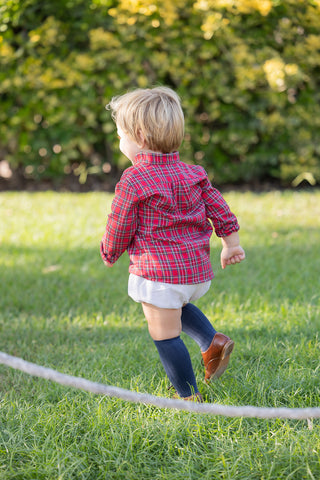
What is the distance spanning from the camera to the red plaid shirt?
192cm

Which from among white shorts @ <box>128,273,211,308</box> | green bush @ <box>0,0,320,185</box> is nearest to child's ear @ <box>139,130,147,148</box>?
white shorts @ <box>128,273,211,308</box>

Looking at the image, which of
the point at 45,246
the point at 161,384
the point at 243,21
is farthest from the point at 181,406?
the point at 243,21

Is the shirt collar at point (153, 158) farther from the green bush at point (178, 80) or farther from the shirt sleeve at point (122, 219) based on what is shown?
the green bush at point (178, 80)

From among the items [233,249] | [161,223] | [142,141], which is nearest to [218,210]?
[233,249]

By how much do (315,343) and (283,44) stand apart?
4.66 meters

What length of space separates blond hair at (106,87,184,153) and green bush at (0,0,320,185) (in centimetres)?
380

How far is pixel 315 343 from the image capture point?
97.9 inches

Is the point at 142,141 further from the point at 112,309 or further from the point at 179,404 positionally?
the point at 112,309

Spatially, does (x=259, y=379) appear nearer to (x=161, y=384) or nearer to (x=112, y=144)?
(x=161, y=384)

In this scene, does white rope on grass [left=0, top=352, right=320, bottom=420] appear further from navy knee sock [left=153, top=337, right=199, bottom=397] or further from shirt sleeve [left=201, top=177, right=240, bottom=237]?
shirt sleeve [left=201, top=177, right=240, bottom=237]

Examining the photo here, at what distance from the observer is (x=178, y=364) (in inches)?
79.7

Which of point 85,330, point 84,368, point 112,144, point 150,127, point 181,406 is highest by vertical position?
point 150,127

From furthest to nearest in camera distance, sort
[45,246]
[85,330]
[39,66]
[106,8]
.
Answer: [39,66] → [106,8] → [45,246] → [85,330]

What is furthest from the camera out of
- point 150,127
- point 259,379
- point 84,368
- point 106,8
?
point 106,8
